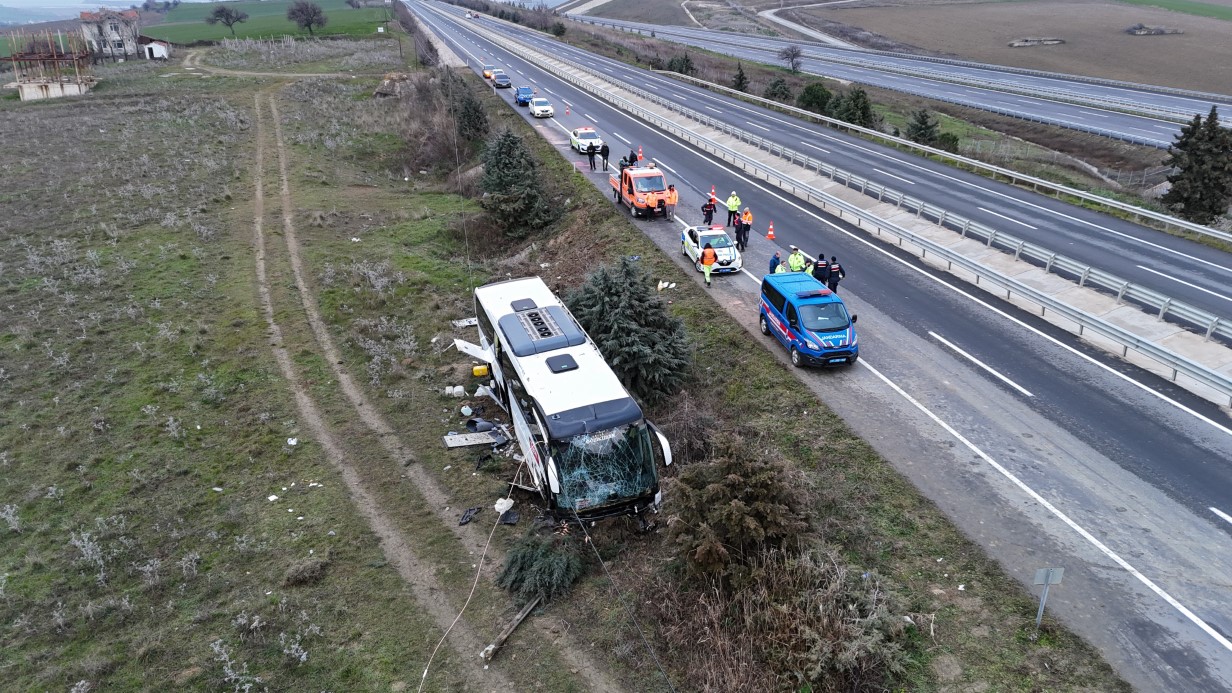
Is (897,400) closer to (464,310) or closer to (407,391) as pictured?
(407,391)

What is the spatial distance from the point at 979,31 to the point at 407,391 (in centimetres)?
11254

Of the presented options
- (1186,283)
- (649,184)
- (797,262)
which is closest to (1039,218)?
(1186,283)

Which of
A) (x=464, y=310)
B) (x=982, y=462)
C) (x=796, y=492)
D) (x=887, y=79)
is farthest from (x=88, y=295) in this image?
(x=887, y=79)

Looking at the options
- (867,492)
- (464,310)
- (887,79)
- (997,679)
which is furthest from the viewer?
(887,79)

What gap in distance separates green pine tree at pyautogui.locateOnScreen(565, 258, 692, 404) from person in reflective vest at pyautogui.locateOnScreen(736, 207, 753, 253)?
7.68 meters

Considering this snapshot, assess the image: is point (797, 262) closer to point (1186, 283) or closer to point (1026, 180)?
point (1186, 283)

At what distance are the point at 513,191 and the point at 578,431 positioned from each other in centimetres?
2288

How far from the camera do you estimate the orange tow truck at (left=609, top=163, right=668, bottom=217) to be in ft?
101

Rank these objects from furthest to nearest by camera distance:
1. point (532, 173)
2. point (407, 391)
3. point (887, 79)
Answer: point (887, 79), point (532, 173), point (407, 391)

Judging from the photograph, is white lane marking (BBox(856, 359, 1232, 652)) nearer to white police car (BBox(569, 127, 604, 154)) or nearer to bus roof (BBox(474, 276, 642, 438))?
bus roof (BBox(474, 276, 642, 438))

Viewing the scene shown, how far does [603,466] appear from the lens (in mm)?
13281

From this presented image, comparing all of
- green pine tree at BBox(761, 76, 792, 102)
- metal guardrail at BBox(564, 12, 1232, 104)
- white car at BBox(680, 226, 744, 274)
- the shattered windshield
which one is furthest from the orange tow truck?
metal guardrail at BBox(564, 12, 1232, 104)

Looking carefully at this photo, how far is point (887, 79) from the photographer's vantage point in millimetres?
73562

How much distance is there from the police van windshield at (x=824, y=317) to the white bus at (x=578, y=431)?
6.03 meters
